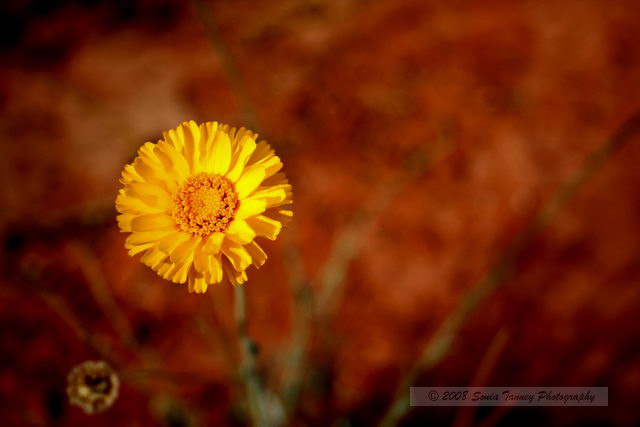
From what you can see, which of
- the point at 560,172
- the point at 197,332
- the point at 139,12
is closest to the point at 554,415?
the point at 560,172

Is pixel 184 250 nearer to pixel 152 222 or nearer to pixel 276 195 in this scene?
pixel 152 222

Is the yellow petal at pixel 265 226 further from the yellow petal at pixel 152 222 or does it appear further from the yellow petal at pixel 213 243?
the yellow petal at pixel 152 222

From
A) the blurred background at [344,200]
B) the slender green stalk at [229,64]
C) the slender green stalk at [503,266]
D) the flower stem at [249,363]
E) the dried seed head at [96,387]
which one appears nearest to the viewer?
the flower stem at [249,363]

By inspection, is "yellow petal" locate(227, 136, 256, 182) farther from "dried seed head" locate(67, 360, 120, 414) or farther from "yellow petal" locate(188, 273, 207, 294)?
"dried seed head" locate(67, 360, 120, 414)

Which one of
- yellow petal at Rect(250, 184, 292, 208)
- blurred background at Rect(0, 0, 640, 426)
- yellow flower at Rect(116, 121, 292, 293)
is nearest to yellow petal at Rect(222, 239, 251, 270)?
yellow flower at Rect(116, 121, 292, 293)

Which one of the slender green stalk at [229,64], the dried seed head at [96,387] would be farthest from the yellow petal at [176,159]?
the dried seed head at [96,387]
